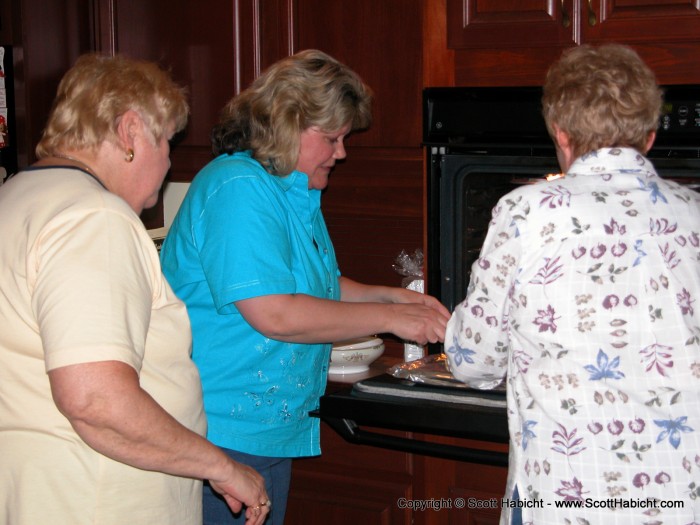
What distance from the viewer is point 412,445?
1833 mm

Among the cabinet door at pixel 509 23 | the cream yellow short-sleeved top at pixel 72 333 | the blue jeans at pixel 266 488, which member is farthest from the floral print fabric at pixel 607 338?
the cabinet door at pixel 509 23

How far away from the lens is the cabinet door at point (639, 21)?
1747mm

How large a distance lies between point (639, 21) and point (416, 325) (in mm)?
735

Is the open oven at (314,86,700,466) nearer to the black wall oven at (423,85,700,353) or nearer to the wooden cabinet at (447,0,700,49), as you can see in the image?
the black wall oven at (423,85,700,353)

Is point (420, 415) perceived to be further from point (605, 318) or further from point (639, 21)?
point (639, 21)

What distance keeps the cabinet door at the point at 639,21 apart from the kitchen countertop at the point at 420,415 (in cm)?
74

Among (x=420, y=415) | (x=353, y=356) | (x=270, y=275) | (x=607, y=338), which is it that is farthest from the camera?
(x=353, y=356)

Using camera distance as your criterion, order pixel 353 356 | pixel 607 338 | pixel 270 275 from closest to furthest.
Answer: pixel 607 338
pixel 270 275
pixel 353 356

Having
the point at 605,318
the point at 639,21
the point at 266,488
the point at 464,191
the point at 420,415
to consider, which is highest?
the point at 639,21

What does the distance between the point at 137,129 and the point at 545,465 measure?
71cm

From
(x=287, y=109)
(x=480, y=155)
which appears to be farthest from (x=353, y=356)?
(x=287, y=109)

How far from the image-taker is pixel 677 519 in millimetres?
1204

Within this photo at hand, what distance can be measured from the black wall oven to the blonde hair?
0.98 feet

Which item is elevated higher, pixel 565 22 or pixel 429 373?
pixel 565 22
